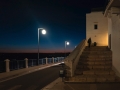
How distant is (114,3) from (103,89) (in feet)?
16.8

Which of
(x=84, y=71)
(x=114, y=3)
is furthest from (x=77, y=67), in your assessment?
(x=114, y=3)

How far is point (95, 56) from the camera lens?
1766 cm

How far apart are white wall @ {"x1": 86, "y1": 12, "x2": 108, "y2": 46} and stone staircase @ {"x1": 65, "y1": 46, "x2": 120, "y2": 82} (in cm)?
1115

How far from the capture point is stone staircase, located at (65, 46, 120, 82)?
12.9 meters

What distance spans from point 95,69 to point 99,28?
15.9 m

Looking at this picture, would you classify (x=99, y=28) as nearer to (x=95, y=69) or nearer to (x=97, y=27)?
(x=97, y=27)

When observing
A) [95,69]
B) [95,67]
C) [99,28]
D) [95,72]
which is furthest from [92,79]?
[99,28]

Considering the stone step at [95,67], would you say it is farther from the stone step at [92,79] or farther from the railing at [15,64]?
the railing at [15,64]

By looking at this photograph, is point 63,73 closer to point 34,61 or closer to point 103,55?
point 103,55

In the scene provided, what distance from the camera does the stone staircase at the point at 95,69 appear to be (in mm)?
12891

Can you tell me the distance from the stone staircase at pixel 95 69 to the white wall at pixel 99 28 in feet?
36.6

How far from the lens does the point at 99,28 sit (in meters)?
29.9

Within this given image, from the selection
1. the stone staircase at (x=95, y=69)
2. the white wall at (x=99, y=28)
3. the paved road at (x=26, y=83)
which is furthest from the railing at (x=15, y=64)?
the white wall at (x=99, y=28)

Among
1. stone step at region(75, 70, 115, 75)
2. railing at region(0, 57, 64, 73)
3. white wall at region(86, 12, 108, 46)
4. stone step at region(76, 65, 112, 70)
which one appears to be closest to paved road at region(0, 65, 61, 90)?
stone step at region(75, 70, 115, 75)
